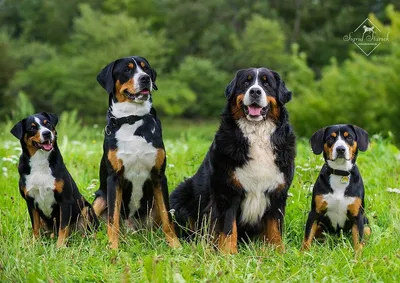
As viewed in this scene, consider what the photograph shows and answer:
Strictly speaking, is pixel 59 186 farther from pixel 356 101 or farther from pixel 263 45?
pixel 263 45

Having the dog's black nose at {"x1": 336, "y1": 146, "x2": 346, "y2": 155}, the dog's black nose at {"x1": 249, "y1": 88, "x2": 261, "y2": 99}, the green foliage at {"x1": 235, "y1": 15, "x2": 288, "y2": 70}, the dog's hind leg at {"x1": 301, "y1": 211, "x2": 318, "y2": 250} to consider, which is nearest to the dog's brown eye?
the dog's black nose at {"x1": 336, "y1": 146, "x2": 346, "y2": 155}

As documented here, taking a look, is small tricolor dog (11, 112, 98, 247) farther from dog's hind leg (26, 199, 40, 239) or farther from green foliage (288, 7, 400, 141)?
green foliage (288, 7, 400, 141)

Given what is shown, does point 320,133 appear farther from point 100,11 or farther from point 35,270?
point 100,11

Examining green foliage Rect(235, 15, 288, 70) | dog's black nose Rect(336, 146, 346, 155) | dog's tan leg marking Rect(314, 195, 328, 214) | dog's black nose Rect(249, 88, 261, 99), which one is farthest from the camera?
green foliage Rect(235, 15, 288, 70)

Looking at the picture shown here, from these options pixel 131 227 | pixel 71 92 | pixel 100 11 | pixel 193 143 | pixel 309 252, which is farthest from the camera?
pixel 100 11

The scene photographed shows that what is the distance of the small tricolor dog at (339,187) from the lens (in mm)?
4383

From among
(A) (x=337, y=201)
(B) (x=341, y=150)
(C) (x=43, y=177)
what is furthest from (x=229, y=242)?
(C) (x=43, y=177)

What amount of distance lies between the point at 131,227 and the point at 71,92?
1185 inches

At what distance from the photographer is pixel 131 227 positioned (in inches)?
192

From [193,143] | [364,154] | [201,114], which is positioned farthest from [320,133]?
[201,114]

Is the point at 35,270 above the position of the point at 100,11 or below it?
below

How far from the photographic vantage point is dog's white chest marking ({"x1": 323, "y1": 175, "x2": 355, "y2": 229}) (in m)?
4.38

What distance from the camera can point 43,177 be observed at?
4.50m

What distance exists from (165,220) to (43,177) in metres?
1.08
